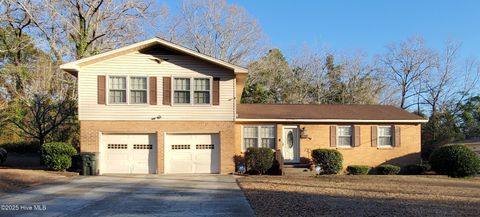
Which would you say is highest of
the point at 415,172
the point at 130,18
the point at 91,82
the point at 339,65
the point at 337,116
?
the point at 130,18

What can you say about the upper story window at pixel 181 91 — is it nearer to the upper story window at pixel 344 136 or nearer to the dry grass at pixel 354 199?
the dry grass at pixel 354 199

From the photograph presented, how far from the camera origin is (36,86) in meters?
31.6

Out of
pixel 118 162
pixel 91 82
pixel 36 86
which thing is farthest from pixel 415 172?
pixel 36 86

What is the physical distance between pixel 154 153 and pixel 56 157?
4.35m

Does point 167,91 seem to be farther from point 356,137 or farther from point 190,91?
point 356,137

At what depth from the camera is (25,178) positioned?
54.8 ft

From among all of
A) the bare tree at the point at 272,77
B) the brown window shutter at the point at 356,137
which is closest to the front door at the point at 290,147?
the brown window shutter at the point at 356,137

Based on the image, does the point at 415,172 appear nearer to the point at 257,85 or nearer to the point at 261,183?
the point at 261,183

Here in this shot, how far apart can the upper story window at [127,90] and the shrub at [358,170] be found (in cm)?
1119

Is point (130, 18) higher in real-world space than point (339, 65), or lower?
higher

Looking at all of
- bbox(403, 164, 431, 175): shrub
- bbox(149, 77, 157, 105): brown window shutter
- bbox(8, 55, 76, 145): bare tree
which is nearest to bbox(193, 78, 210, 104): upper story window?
bbox(149, 77, 157, 105): brown window shutter

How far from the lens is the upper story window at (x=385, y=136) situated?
24422mm

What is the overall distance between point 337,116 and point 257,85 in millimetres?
17316

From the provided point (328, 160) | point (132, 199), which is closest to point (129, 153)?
point (132, 199)
